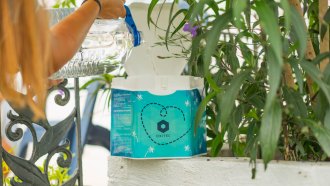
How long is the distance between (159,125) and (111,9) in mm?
419

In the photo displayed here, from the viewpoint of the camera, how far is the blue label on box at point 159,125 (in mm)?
1654

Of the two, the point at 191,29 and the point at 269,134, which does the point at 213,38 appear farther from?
the point at 191,29

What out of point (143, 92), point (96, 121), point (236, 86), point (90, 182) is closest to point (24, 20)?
point (236, 86)

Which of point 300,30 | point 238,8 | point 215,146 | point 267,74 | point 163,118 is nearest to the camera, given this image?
point 238,8

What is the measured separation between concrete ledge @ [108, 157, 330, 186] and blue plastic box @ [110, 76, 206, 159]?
0.14 feet

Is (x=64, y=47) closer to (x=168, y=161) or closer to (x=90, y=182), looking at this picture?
(x=168, y=161)

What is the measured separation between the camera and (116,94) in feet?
5.60

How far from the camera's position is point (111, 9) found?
4.40 feet

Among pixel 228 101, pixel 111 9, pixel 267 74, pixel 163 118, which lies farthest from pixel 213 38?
pixel 163 118

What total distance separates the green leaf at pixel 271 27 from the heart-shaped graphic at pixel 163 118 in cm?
56

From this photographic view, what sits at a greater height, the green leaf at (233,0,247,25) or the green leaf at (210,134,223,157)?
the green leaf at (233,0,247,25)

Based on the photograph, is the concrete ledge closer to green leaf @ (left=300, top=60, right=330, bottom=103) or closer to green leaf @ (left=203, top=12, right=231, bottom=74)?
green leaf @ (left=300, top=60, right=330, bottom=103)

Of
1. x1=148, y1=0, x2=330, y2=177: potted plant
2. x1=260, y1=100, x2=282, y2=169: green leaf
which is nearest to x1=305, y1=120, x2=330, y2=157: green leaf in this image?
x1=148, y1=0, x2=330, y2=177: potted plant

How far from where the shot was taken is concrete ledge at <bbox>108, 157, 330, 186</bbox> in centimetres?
145
